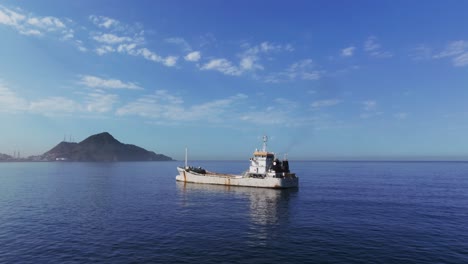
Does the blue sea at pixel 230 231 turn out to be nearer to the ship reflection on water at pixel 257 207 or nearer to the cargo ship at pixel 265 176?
the ship reflection on water at pixel 257 207

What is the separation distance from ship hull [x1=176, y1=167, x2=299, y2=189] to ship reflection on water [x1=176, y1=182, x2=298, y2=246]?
1.62 m

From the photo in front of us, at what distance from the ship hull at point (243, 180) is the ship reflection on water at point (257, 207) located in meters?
1.62

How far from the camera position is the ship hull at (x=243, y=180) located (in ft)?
265

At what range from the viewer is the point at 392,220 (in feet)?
142

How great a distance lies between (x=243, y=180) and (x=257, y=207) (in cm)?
3070

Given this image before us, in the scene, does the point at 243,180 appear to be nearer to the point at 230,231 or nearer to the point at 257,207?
the point at 257,207

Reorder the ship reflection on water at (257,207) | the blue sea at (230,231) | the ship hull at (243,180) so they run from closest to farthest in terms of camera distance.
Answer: the blue sea at (230,231), the ship reflection on water at (257,207), the ship hull at (243,180)

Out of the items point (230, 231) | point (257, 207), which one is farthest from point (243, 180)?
point (230, 231)

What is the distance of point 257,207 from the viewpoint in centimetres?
5472

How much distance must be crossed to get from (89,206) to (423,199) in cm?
6743

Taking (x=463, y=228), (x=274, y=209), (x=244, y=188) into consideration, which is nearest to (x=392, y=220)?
(x=463, y=228)

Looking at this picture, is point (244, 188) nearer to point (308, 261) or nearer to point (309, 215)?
point (309, 215)

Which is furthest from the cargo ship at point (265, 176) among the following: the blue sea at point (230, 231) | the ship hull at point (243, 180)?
the blue sea at point (230, 231)

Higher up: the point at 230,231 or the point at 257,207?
the point at 230,231
